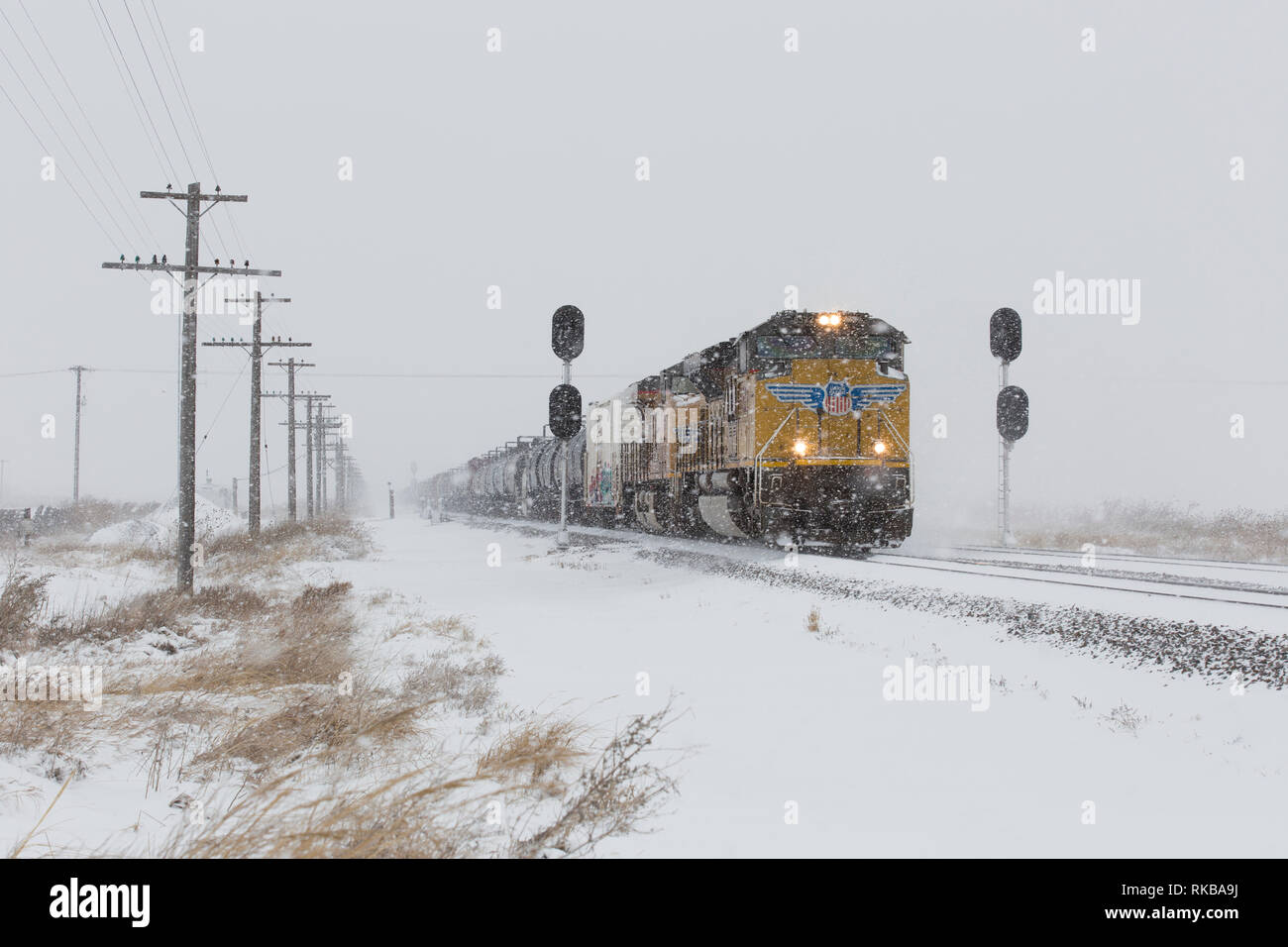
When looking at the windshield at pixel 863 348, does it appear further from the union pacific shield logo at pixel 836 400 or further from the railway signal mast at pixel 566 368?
the railway signal mast at pixel 566 368

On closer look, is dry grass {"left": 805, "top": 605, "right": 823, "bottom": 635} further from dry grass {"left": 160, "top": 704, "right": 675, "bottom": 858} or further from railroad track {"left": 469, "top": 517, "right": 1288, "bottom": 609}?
dry grass {"left": 160, "top": 704, "right": 675, "bottom": 858}

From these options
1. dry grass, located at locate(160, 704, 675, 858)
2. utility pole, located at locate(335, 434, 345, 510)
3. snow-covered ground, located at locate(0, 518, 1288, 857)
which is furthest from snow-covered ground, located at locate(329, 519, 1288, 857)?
utility pole, located at locate(335, 434, 345, 510)

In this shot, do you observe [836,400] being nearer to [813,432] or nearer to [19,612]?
[813,432]

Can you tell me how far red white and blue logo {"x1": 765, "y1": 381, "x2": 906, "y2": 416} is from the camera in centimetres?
1473

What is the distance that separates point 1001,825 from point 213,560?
67.0 feet

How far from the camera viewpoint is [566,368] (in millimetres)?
23188

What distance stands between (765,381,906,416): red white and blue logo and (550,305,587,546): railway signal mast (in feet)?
29.8

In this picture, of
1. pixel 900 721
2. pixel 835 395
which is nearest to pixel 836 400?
pixel 835 395

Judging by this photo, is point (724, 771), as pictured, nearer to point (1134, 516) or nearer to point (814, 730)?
point (814, 730)

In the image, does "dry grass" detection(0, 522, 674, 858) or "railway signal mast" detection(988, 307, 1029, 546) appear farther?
"railway signal mast" detection(988, 307, 1029, 546)

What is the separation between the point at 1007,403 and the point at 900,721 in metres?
15.7

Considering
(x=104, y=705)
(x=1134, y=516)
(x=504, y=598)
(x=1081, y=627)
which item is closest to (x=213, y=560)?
(x=504, y=598)

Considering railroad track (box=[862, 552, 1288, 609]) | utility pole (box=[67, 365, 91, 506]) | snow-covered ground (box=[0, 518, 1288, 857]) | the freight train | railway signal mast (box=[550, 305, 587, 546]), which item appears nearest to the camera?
snow-covered ground (box=[0, 518, 1288, 857])

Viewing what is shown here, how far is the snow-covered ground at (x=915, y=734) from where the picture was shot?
3.64m
